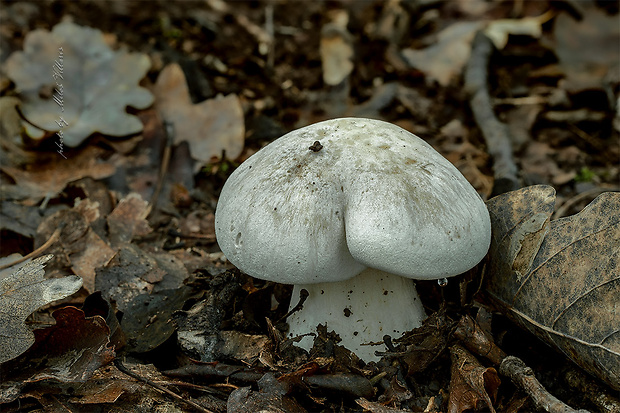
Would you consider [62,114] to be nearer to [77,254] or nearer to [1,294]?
[77,254]

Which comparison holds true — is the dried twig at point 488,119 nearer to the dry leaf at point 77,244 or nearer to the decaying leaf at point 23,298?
the dry leaf at point 77,244

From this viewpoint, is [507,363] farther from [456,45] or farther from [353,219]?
[456,45]

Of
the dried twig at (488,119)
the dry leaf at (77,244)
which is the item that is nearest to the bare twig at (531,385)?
the dried twig at (488,119)

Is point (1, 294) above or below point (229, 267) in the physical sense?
above

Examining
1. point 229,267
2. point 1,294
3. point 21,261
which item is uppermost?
point 1,294

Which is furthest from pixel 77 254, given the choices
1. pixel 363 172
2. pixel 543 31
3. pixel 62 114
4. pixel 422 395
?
pixel 543 31
